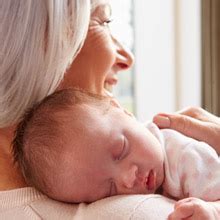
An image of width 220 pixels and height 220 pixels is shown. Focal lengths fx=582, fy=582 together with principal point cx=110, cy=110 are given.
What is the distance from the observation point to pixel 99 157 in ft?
3.28

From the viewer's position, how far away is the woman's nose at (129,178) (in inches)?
39.4

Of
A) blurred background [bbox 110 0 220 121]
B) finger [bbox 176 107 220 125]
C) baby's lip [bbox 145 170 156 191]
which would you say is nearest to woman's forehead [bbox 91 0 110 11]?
finger [bbox 176 107 220 125]

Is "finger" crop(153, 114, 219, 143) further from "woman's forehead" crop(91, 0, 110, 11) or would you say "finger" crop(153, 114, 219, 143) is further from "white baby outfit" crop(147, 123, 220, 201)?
"woman's forehead" crop(91, 0, 110, 11)

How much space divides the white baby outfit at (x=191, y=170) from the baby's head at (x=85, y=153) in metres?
0.02

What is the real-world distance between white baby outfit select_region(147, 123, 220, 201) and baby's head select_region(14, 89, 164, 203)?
23 mm

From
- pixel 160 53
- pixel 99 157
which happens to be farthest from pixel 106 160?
pixel 160 53

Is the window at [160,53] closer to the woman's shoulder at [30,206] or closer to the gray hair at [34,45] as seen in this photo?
the gray hair at [34,45]

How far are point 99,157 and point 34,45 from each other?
0.28 metres

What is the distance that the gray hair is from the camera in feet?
3.69

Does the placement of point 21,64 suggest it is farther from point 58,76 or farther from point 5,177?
point 5,177

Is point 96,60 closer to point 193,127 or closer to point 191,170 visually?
point 193,127

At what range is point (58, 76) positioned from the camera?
118 cm

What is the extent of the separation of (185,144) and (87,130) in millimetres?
194

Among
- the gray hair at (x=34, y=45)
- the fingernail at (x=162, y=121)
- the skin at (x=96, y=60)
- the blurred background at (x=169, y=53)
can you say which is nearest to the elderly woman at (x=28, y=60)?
the gray hair at (x=34, y=45)
